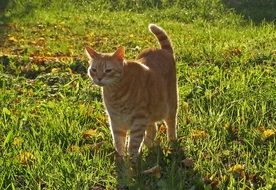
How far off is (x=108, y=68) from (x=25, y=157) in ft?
2.92

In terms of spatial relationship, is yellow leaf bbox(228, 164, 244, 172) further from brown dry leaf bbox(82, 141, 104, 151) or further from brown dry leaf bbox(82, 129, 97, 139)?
brown dry leaf bbox(82, 129, 97, 139)

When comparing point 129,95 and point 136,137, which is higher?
point 129,95

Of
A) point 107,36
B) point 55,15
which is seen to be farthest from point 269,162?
point 55,15

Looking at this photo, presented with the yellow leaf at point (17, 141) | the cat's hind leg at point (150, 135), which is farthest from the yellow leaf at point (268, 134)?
the yellow leaf at point (17, 141)

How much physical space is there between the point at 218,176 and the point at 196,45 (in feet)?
14.5

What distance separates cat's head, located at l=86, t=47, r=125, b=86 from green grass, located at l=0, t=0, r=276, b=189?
56 cm

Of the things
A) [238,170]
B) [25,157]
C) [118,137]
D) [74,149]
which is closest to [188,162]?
[238,170]

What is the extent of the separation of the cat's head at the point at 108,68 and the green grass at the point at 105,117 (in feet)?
1.85

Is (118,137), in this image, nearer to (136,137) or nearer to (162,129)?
(136,137)

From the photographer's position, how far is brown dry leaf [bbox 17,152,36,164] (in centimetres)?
395

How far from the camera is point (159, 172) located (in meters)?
3.83

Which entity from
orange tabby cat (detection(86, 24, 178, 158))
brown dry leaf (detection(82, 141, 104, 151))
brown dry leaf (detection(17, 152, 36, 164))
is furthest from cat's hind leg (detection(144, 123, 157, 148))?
brown dry leaf (detection(17, 152, 36, 164))

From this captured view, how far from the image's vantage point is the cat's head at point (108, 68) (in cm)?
401

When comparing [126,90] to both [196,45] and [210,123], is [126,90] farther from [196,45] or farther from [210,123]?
[196,45]
